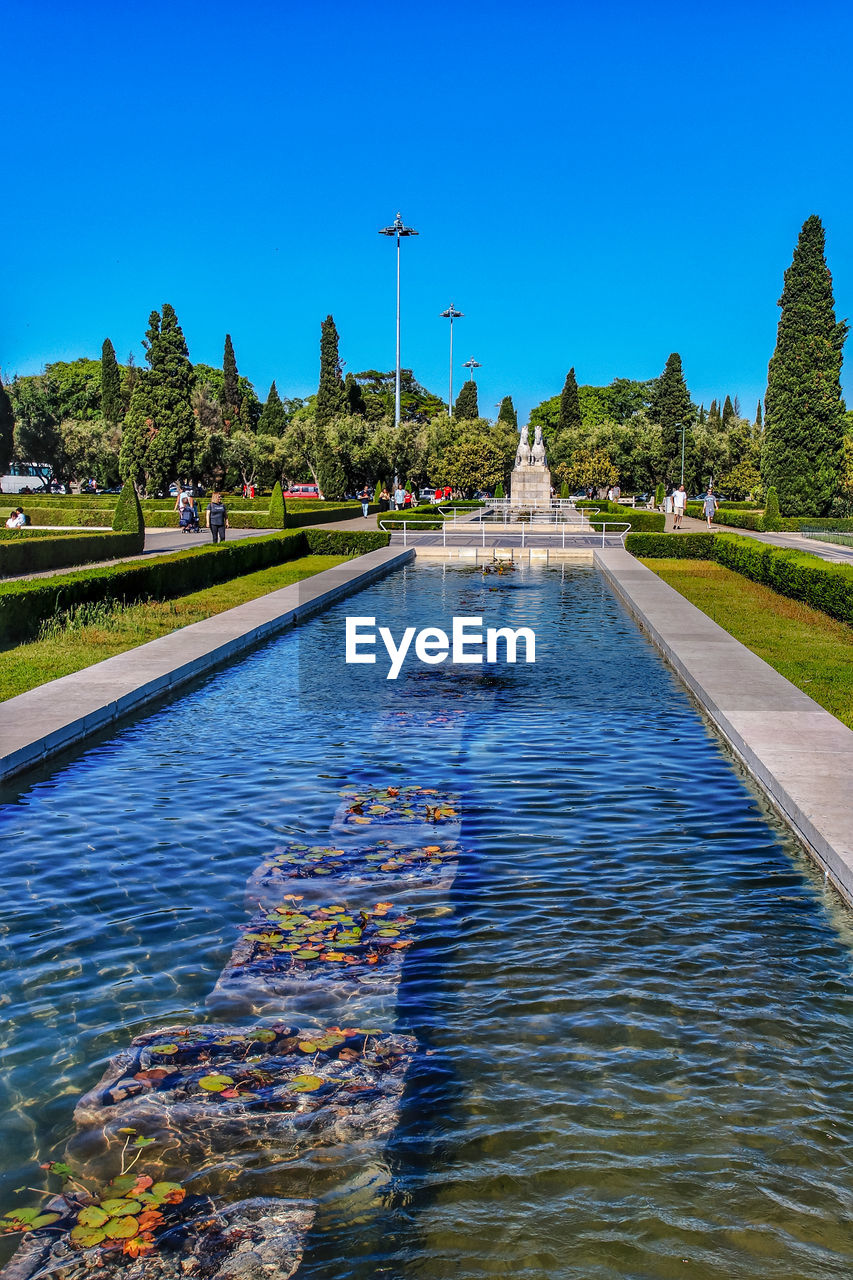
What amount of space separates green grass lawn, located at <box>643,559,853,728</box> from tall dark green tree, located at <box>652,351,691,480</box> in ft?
170

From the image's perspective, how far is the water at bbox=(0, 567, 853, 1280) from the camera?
3.64m

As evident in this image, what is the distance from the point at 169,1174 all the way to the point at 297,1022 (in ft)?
3.48

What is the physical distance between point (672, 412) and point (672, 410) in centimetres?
13

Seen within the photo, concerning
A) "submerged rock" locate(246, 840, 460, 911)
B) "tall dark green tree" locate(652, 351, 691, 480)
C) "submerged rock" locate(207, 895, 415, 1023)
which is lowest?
"submerged rock" locate(207, 895, 415, 1023)

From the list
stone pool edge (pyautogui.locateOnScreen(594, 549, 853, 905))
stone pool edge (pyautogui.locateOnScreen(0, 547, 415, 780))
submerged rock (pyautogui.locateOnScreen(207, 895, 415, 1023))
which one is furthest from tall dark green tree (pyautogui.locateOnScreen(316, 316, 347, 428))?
submerged rock (pyautogui.locateOnScreen(207, 895, 415, 1023))

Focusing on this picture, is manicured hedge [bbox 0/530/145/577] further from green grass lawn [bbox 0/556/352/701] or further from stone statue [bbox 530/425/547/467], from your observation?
stone statue [bbox 530/425/547/467]

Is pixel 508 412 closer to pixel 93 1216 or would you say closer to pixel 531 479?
pixel 531 479

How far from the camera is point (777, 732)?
29.6ft

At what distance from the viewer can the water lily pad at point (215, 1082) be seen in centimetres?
432

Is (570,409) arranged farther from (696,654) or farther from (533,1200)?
(533,1200)

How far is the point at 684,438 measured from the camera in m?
71.2

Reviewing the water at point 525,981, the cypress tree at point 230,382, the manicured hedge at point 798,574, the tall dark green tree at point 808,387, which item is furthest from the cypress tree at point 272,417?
the water at point 525,981

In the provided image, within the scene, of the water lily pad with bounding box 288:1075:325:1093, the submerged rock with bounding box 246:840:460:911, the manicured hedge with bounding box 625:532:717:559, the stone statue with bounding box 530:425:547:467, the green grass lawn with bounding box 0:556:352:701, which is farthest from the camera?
the stone statue with bounding box 530:425:547:467

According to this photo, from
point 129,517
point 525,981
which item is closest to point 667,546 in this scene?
point 129,517
